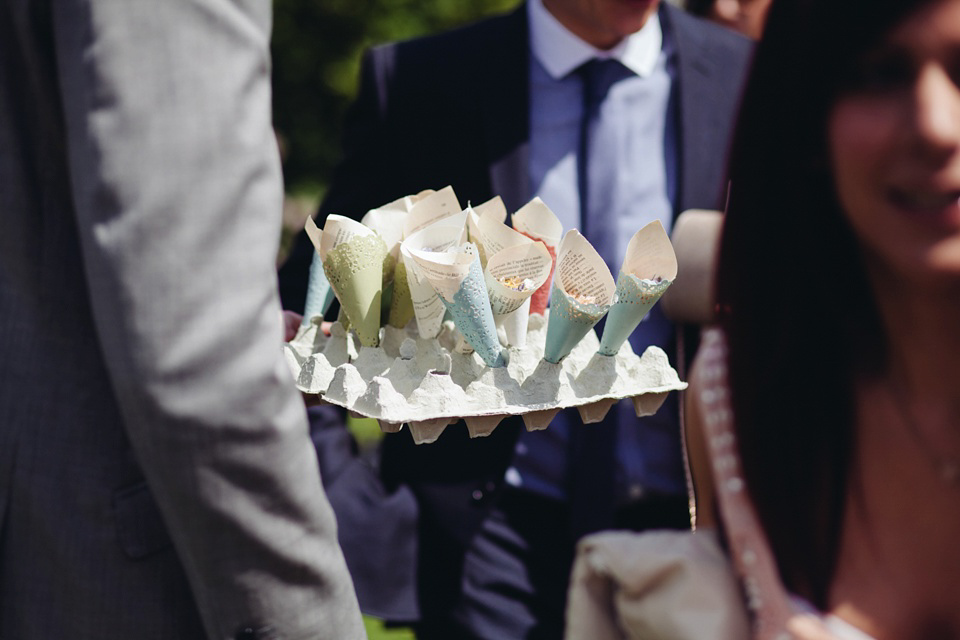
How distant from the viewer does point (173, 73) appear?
1.15m

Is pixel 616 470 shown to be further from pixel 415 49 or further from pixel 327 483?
pixel 415 49

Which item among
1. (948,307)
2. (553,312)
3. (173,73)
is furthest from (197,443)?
(948,307)

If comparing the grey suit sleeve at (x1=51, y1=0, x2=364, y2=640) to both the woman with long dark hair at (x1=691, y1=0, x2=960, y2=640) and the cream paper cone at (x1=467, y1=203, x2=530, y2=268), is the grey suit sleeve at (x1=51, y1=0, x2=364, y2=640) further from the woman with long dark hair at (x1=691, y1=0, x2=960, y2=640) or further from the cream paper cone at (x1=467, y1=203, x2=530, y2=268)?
the woman with long dark hair at (x1=691, y1=0, x2=960, y2=640)

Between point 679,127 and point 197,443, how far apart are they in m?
1.53

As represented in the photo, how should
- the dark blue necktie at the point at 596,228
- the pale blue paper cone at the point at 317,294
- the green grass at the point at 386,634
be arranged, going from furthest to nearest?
the green grass at the point at 386,634
the dark blue necktie at the point at 596,228
the pale blue paper cone at the point at 317,294

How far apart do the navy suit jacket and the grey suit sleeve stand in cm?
95

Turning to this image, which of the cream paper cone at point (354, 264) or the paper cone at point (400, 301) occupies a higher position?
the cream paper cone at point (354, 264)

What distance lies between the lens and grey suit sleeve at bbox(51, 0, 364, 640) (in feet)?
3.75

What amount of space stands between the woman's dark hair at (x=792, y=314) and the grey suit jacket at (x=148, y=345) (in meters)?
0.58

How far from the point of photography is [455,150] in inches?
93.0

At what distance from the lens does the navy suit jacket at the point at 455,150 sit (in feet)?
7.34

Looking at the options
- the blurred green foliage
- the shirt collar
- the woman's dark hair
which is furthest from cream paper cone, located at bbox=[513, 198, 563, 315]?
the blurred green foliage

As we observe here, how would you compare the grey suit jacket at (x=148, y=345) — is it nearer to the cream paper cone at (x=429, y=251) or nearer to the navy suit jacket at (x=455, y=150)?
the cream paper cone at (x=429, y=251)

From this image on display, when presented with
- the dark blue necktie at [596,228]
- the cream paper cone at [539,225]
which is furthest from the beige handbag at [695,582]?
the dark blue necktie at [596,228]
